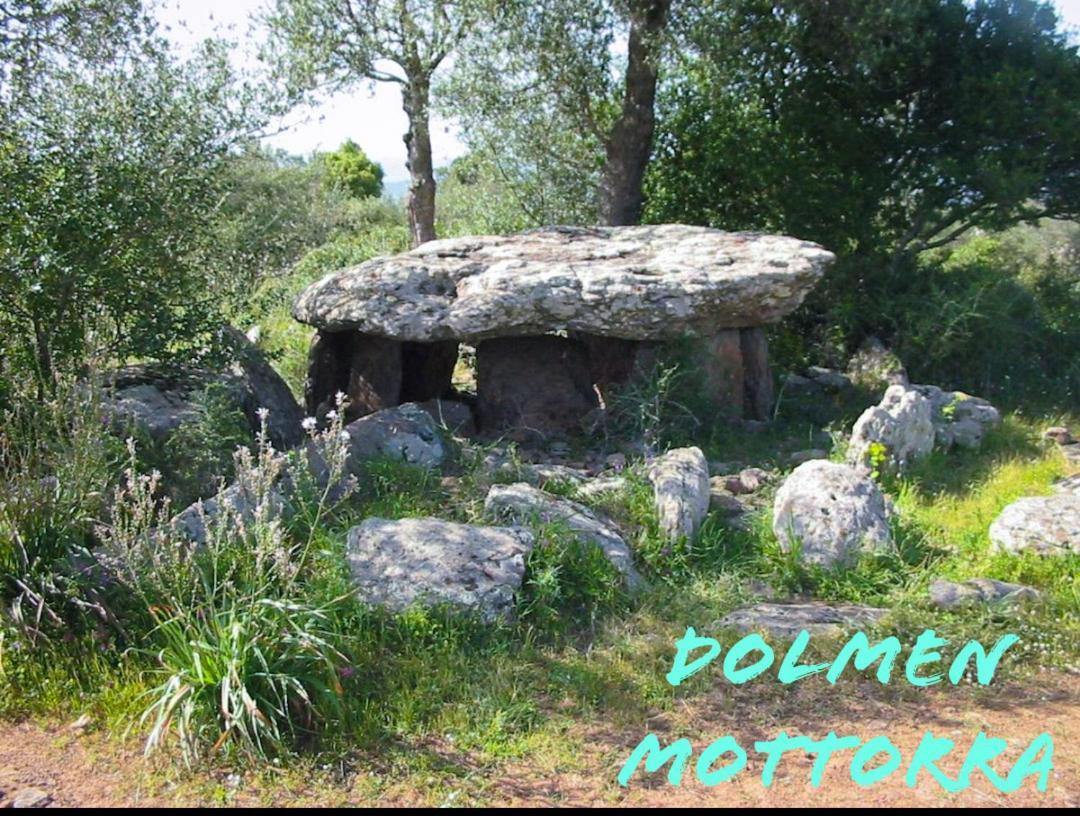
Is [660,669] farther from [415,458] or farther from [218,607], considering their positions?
[415,458]

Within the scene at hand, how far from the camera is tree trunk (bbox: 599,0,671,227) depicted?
438 inches

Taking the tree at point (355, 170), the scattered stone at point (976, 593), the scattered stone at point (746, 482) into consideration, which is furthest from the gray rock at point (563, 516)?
the tree at point (355, 170)

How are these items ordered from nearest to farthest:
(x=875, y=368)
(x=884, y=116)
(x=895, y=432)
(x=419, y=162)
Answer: (x=895, y=432)
(x=875, y=368)
(x=884, y=116)
(x=419, y=162)

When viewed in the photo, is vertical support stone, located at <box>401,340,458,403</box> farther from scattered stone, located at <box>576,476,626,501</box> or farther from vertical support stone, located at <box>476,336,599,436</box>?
scattered stone, located at <box>576,476,626,501</box>

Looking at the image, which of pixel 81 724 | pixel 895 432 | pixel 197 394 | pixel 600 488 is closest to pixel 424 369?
pixel 197 394

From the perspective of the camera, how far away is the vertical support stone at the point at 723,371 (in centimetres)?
896

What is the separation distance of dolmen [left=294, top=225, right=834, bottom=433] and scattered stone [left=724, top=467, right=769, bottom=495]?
124cm

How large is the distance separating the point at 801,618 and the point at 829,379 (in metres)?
5.25

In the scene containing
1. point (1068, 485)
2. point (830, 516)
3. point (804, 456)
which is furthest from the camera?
point (804, 456)

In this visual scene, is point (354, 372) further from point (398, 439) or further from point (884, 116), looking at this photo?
point (884, 116)

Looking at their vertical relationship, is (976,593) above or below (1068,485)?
below

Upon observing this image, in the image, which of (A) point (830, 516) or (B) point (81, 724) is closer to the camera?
(B) point (81, 724)

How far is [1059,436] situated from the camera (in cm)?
888

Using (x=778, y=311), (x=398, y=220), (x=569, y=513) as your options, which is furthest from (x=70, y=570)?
(x=398, y=220)
